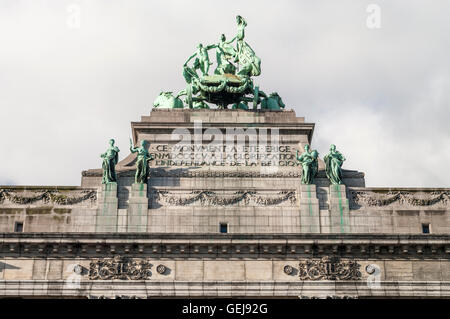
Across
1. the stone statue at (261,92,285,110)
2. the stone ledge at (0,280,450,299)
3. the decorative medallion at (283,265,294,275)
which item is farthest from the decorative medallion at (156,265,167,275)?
the stone statue at (261,92,285,110)

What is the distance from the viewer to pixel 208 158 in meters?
45.4

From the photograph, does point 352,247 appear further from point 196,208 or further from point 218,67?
point 218,67

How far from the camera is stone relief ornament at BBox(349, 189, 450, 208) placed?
1687 inches

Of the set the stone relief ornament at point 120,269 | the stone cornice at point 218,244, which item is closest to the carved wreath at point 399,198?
the stone cornice at point 218,244

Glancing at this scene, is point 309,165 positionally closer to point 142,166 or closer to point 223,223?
point 223,223

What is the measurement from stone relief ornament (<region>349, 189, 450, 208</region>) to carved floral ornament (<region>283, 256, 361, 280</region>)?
377 centimetres

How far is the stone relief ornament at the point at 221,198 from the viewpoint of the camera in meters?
42.8

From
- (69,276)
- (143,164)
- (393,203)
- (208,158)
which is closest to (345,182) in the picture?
(393,203)

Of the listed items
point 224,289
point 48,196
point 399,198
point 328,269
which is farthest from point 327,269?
point 48,196

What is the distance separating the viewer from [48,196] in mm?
42625

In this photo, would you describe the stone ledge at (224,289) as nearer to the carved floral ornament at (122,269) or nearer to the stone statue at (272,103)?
the carved floral ornament at (122,269)

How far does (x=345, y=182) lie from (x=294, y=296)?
7.34m

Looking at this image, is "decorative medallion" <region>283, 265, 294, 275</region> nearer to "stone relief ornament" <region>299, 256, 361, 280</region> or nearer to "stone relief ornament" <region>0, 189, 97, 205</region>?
"stone relief ornament" <region>299, 256, 361, 280</region>

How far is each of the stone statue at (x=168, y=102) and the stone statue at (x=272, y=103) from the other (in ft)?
A: 15.9
